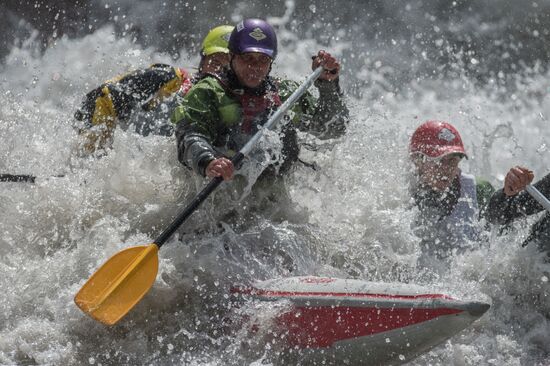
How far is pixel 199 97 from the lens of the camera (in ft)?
14.0

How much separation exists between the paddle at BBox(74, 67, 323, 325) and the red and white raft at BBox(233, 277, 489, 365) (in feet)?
2.10

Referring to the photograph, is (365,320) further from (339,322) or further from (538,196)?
(538,196)

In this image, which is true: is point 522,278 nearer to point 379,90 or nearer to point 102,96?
point 102,96

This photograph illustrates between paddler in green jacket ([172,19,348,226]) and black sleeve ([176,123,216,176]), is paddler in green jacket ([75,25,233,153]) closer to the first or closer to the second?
paddler in green jacket ([172,19,348,226])

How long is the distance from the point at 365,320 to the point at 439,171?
60.1 inches

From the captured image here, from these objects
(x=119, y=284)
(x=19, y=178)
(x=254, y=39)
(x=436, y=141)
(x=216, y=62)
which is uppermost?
(x=254, y=39)

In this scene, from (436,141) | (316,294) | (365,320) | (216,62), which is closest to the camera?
(365,320)

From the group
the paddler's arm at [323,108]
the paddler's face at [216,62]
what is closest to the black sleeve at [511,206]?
the paddler's arm at [323,108]

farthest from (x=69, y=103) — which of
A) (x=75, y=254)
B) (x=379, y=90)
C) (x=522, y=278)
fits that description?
Answer: (x=522, y=278)

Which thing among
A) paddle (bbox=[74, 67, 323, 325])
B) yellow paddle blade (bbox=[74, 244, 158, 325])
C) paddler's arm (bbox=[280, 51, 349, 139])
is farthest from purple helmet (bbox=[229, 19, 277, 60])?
yellow paddle blade (bbox=[74, 244, 158, 325])

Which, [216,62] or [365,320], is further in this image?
[216,62]

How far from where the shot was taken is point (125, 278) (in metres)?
4.04

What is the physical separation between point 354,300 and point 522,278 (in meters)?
1.44

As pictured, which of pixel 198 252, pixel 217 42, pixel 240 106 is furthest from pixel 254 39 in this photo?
pixel 217 42
